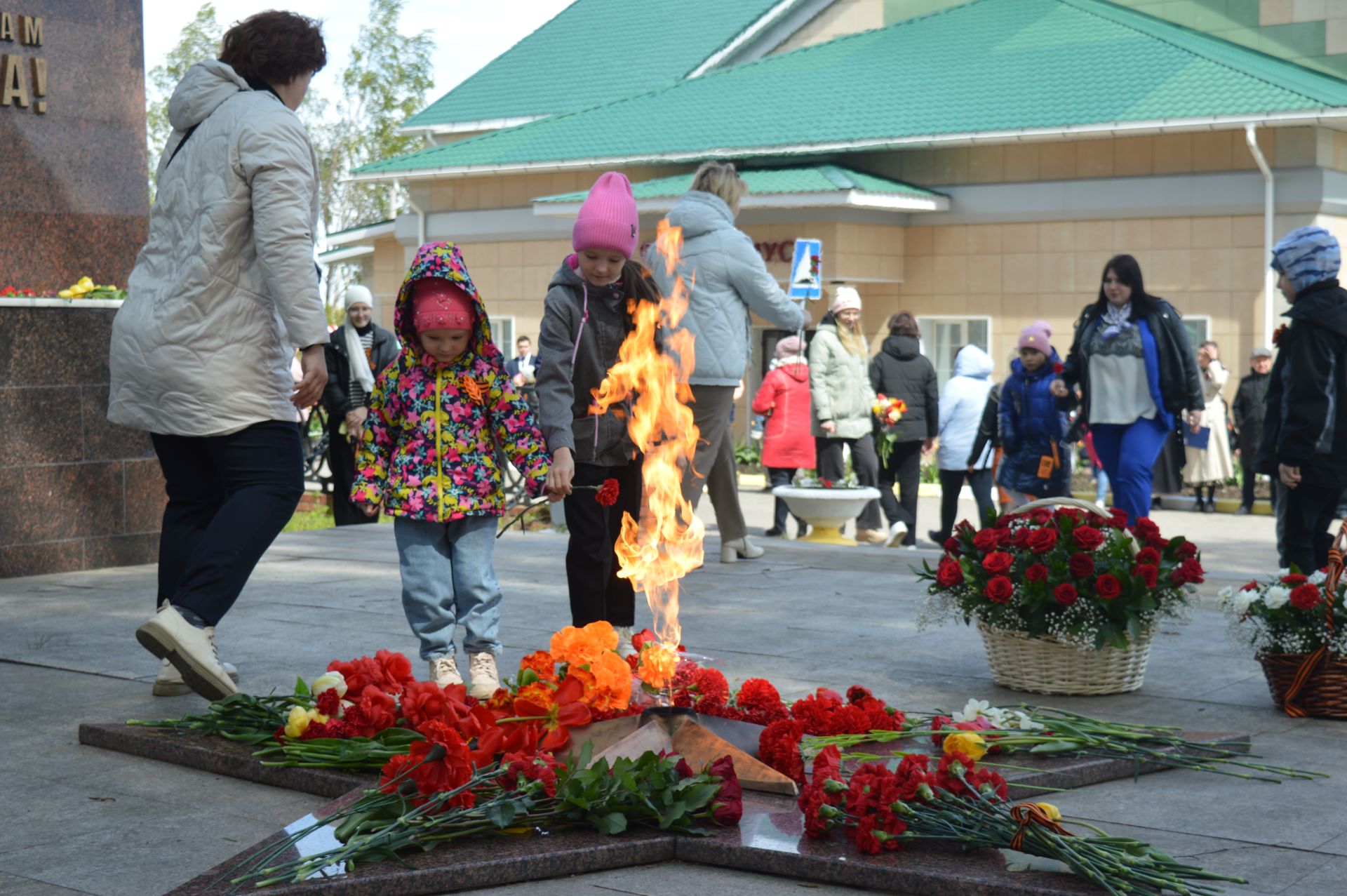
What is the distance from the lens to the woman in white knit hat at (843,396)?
44.4 ft

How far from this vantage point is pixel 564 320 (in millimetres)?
Result: 6160

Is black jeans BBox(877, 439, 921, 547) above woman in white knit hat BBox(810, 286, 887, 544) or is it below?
below

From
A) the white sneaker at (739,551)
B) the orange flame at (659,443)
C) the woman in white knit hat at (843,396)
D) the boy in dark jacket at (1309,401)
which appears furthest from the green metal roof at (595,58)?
the orange flame at (659,443)

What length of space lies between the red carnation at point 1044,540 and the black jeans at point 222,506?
260 centimetres

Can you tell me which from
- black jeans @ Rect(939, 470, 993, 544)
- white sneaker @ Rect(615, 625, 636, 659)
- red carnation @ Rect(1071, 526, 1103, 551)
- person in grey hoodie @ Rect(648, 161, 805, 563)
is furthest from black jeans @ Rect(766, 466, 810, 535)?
red carnation @ Rect(1071, 526, 1103, 551)

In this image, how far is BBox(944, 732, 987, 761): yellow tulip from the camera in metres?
4.43

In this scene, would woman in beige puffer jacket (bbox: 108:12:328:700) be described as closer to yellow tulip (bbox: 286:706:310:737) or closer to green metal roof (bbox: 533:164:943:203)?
yellow tulip (bbox: 286:706:310:737)

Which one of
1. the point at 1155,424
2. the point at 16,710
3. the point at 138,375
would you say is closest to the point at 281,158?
the point at 138,375

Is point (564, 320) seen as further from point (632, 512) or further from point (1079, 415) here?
point (1079, 415)

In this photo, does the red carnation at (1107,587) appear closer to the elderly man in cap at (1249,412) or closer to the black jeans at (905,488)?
the black jeans at (905,488)

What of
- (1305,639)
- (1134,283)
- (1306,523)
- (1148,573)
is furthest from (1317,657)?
(1134,283)

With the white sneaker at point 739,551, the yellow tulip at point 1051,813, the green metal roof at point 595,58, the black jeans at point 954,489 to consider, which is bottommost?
the yellow tulip at point 1051,813

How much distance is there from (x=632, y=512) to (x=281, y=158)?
1976 mm

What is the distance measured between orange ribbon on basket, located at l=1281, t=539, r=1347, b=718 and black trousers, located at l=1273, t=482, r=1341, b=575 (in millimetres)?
1854
